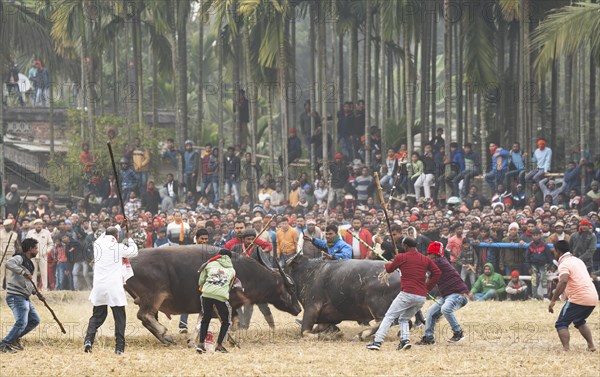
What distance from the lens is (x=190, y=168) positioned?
37.8 m

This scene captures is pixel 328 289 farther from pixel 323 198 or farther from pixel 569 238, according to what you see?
pixel 323 198

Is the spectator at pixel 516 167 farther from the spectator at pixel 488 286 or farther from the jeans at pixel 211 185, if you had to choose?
the jeans at pixel 211 185

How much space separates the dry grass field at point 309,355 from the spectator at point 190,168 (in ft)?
52.8

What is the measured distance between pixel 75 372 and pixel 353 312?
5.64 m

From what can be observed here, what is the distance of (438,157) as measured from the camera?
33938 millimetres

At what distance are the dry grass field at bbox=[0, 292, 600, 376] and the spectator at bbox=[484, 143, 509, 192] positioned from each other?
34.9 ft

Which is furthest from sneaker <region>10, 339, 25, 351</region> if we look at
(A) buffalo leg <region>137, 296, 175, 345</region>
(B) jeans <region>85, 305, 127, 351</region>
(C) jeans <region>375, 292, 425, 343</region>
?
(C) jeans <region>375, 292, 425, 343</region>

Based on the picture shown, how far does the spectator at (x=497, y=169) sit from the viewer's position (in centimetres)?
3222

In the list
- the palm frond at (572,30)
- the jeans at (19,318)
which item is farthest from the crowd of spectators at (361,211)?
the jeans at (19,318)

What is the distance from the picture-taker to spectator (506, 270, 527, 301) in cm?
2611

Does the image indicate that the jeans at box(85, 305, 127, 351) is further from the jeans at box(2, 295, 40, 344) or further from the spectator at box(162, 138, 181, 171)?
the spectator at box(162, 138, 181, 171)

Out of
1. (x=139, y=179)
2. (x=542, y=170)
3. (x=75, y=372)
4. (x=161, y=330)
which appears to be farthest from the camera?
(x=139, y=179)

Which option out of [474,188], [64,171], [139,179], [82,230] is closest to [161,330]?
[82,230]

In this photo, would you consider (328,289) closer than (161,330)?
No
